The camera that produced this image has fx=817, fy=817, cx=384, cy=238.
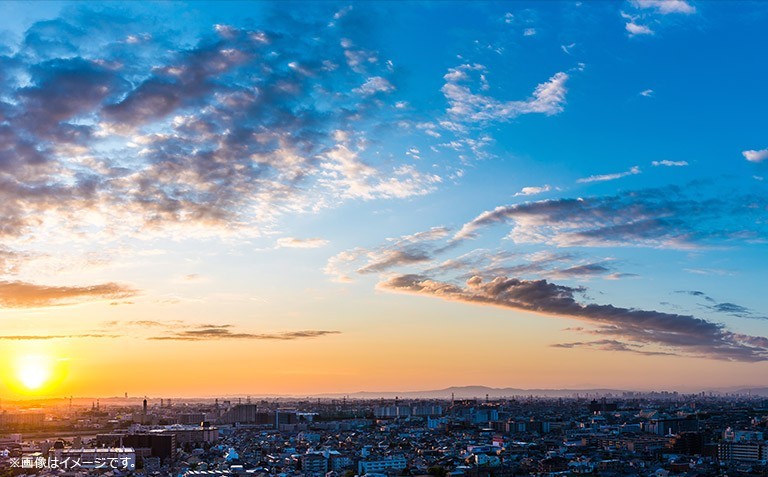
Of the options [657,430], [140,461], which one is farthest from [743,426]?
[140,461]

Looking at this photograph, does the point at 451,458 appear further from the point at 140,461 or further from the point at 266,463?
the point at 140,461

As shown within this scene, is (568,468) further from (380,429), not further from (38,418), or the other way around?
(38,418)

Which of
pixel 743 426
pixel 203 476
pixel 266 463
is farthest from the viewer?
pixel 743 426

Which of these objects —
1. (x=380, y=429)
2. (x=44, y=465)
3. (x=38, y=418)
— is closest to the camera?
(x=44, y=465)

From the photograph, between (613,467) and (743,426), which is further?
(743,426)

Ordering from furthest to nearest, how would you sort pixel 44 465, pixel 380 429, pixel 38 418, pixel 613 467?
1. pixel 38 418
2. pixel 380 429
3. pixel 613 467
4. pixel 44 465

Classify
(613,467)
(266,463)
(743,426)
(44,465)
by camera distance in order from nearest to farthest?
1. (44,465)
2. (613,467)
3. (266,463)
4. (743,426)

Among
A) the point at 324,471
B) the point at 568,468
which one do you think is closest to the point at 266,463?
the point at 324,471

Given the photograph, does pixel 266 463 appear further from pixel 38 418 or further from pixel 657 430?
pixel 38 418

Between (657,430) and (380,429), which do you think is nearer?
(657,430)
